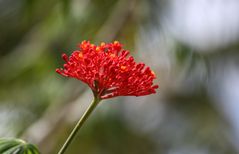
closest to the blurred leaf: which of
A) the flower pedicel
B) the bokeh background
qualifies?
the flower pedicel

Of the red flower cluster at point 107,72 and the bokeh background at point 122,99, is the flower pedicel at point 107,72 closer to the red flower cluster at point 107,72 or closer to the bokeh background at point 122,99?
the red flower cluster at point 107,72

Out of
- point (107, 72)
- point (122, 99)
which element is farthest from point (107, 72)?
point (122, 99)

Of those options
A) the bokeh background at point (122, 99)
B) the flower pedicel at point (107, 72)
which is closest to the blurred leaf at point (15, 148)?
the flower pedicel at point (107, 72)

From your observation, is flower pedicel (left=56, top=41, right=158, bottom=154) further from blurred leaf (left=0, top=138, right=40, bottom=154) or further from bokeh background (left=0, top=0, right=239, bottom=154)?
bokeh background (left=0, top=0, right=239, bottom=154)

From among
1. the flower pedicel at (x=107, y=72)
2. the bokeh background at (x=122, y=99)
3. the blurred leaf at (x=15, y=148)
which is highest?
the bokeh background at (x=122, y=99)

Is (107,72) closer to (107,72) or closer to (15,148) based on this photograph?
(107,72)

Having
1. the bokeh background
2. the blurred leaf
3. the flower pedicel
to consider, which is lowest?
the blurred leaf
